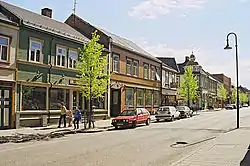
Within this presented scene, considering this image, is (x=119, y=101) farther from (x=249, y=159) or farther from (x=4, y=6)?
(x=249, y=159)

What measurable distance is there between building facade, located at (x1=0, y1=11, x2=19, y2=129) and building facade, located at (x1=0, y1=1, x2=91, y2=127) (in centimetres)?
43

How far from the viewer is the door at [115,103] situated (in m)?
37.0

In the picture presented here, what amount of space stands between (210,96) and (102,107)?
215ft

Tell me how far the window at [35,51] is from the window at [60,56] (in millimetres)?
1955

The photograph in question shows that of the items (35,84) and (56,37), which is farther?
(56,37)

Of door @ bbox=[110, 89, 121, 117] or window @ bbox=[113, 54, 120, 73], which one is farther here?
door @ bbox=[110, 89, 121, 117]

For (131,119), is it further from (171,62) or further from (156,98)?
(171,62)

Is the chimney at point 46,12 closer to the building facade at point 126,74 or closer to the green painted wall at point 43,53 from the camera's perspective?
the building facade at point 126,74

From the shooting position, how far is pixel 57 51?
2680cm

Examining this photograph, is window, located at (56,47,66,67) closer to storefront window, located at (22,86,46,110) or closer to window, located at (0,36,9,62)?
storefront window, located at (22,86,46,110)

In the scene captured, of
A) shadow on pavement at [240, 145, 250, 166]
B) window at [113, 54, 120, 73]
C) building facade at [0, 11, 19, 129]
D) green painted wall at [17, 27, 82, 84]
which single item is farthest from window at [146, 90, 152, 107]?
shadow on pavement at [240, 145, 250, 166]

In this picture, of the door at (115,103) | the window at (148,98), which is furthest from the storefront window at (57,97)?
the window at (148,98)

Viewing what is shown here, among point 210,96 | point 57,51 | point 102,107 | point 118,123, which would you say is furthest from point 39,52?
point 210,96

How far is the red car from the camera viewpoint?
25.4m
